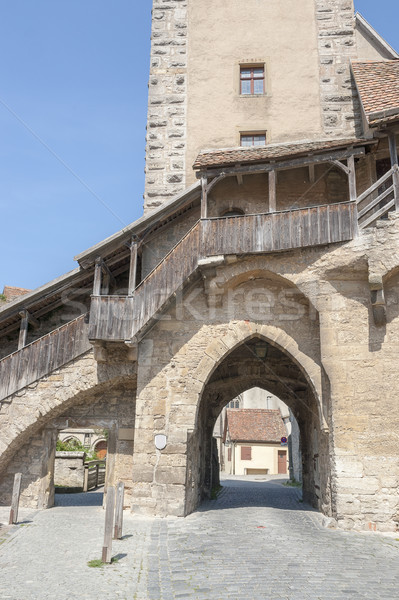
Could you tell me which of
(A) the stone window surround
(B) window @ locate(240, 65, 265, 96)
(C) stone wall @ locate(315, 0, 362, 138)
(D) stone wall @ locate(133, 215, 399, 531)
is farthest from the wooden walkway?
(B) window @ locate(240, 65, 265, 96)

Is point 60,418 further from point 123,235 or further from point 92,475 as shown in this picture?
point 92,475

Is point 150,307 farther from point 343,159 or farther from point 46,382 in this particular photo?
point 343,159

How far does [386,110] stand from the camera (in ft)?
35.4

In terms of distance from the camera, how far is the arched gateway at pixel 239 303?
410 inches

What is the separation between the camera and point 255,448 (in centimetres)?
3462

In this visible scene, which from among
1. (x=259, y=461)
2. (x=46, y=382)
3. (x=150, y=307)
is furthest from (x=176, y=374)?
(x=259, y=461)

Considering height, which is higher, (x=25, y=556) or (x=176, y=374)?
(x=176, y=374)

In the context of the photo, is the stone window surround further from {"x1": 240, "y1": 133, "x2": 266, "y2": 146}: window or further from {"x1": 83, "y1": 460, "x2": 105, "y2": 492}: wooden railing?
{"x1": 83, "y1": 460, "x2": 105, "y2": 492}: wooden railing

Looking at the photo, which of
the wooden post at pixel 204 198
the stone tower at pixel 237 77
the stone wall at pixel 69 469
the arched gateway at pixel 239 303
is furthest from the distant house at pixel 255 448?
the wooden post at pixel 204 198

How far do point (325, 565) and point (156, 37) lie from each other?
1506 cm

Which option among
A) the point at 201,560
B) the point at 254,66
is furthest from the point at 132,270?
the point at 254,66

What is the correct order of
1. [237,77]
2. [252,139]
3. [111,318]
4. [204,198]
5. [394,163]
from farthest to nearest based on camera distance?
→ [237,77]
[252,139]
[204,198]
[111,318]
[394,163]

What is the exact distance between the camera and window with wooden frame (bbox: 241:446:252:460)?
113ft

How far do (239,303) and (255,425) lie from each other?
25.5 metres
